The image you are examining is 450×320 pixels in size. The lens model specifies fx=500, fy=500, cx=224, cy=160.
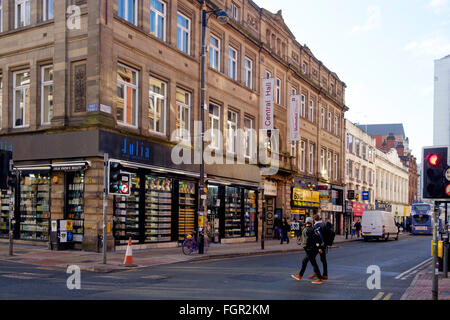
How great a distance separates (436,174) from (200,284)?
5885 millimetres

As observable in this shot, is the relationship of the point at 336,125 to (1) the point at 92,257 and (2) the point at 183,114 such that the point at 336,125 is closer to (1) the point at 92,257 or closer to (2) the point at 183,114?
(2) the point at 183,114

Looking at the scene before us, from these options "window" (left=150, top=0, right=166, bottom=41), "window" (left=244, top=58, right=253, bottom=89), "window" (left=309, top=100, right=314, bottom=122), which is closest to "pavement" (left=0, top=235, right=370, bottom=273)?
"window" (left=150, top=0, right=166, bottom=41)

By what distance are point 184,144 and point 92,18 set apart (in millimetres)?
7783

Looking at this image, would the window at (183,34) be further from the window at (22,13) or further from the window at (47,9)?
the window at (22,13)

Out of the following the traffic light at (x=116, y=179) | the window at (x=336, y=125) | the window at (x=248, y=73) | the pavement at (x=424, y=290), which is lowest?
the pavement at (x=424, y=290)

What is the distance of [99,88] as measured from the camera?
19609 millimetres

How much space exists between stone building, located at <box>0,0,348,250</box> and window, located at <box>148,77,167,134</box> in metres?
0.05

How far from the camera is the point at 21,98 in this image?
22.7 m

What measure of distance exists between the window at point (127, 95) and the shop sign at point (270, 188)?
15154mm

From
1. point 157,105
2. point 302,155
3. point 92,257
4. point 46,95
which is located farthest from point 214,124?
point 302,155

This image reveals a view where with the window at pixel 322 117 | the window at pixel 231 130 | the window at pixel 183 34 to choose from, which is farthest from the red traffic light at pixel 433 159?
the window at pixel 322 117

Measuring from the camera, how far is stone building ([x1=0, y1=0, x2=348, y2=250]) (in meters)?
19.8

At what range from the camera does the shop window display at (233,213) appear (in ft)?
98.1
